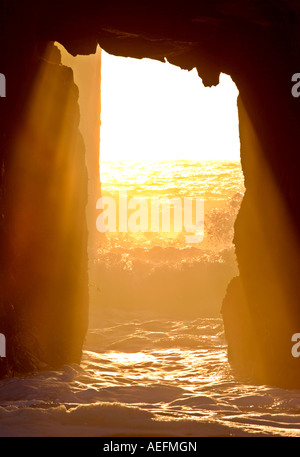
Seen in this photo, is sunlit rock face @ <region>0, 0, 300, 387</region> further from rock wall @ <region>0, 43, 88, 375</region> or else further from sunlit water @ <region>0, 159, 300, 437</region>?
sunlit water @ <region>0, 159, 300, 437</region>

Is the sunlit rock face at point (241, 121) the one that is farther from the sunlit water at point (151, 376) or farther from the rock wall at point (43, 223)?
the sunlit water at point (151, 376)

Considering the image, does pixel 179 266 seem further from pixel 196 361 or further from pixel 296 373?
pixel 296 373

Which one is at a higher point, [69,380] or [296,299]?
[296,299]

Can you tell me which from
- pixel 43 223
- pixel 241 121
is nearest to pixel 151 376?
pixel 43 223

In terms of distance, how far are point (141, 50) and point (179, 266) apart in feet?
44.0

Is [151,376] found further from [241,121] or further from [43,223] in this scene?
[241,121]

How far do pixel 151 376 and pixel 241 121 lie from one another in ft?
13.4

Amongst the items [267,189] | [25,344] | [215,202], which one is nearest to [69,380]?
[25,344]

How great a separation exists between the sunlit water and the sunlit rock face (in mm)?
812

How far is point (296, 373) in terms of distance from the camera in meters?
10.1

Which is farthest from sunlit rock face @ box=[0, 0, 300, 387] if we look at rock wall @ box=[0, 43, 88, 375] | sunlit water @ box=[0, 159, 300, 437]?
sunlit water @ box=[0, 159, 300, 437]

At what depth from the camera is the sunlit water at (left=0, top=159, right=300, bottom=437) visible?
729 centimetres

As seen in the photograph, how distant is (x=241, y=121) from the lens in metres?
12.3

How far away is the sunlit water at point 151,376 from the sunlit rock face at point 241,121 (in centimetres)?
81
